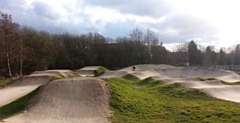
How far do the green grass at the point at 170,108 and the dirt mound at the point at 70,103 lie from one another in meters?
0.67

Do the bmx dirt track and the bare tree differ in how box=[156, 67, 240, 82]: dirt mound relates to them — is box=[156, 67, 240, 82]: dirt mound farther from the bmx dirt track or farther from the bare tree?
the bare tree

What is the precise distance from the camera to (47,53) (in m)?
49.2

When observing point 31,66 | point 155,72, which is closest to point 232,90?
point 155,72

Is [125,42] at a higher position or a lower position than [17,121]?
higher

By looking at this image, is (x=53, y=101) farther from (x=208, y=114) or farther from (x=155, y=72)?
(x=155, y=72)

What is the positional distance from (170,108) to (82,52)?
1952 inches

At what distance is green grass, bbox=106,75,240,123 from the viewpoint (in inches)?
501

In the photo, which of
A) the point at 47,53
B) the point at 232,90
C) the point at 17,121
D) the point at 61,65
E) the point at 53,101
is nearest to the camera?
the point at 17,121

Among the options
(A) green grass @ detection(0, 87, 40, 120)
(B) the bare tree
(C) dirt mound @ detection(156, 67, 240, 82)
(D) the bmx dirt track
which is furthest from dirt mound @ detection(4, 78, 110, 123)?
(C) dirt mound @ detection(156, 67, 240, 82)

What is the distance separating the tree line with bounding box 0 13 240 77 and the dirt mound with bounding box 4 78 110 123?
18.3 meters

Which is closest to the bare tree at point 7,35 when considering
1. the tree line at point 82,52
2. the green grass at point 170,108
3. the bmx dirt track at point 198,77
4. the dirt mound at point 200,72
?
the tree line at point 82,52

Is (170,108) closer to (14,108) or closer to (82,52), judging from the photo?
(14,108)

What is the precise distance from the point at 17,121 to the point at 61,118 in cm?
191

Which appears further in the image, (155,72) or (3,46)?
(155,72)
